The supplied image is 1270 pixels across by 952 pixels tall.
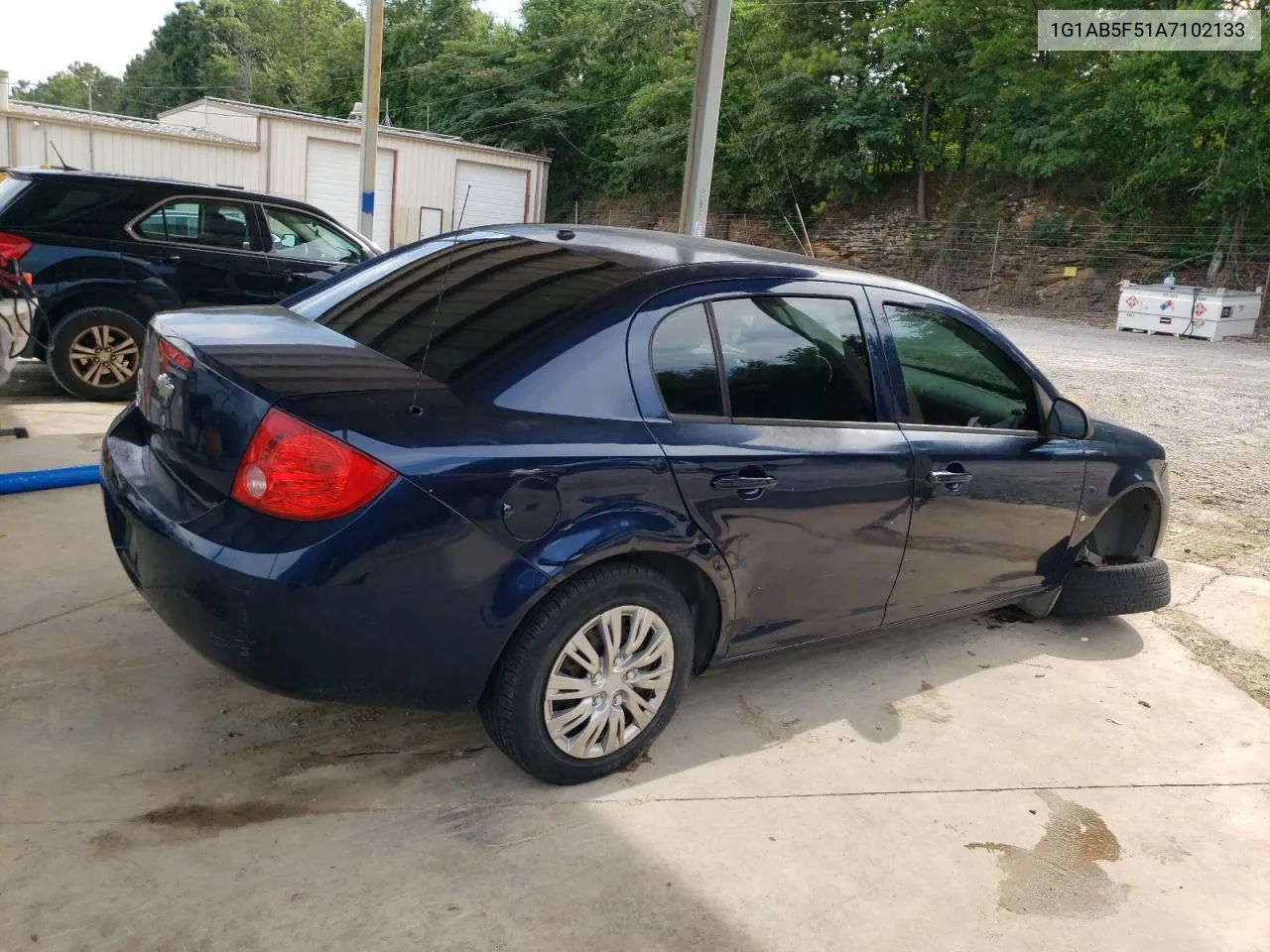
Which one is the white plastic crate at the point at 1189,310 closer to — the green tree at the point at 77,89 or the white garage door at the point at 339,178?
the white garage door at the point at 339,178

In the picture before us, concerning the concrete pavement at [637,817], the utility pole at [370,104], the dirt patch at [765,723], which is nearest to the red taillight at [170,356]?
the concrete pavement at [637,817]

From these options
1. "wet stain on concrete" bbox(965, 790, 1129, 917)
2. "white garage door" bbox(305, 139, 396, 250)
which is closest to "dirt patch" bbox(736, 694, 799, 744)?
"wet stain on concrete" bbox(965, 790, 1129, 917)

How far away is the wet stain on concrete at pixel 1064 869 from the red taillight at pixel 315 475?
78.6 inches

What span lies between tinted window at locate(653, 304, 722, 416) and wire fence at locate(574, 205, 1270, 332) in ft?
78.0

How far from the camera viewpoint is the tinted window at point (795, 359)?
314 cm

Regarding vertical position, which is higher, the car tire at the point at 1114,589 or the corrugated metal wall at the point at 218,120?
the corrugated metal wall at the point at 218,120

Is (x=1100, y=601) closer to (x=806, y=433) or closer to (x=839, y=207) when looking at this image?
(x=806, y=433)

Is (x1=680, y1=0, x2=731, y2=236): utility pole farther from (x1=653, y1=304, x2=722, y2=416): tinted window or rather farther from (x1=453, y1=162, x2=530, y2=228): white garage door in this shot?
(x1=453, y1=162, x2=530, y2=228): white garage door

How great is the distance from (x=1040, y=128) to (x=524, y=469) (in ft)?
92.8

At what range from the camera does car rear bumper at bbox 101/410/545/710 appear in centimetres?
242

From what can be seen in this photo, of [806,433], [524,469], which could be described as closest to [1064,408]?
[806,433]

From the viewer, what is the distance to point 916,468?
3486mm

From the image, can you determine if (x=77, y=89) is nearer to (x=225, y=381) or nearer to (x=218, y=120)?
(x=218, y=120)

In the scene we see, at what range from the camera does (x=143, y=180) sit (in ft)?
24.0
